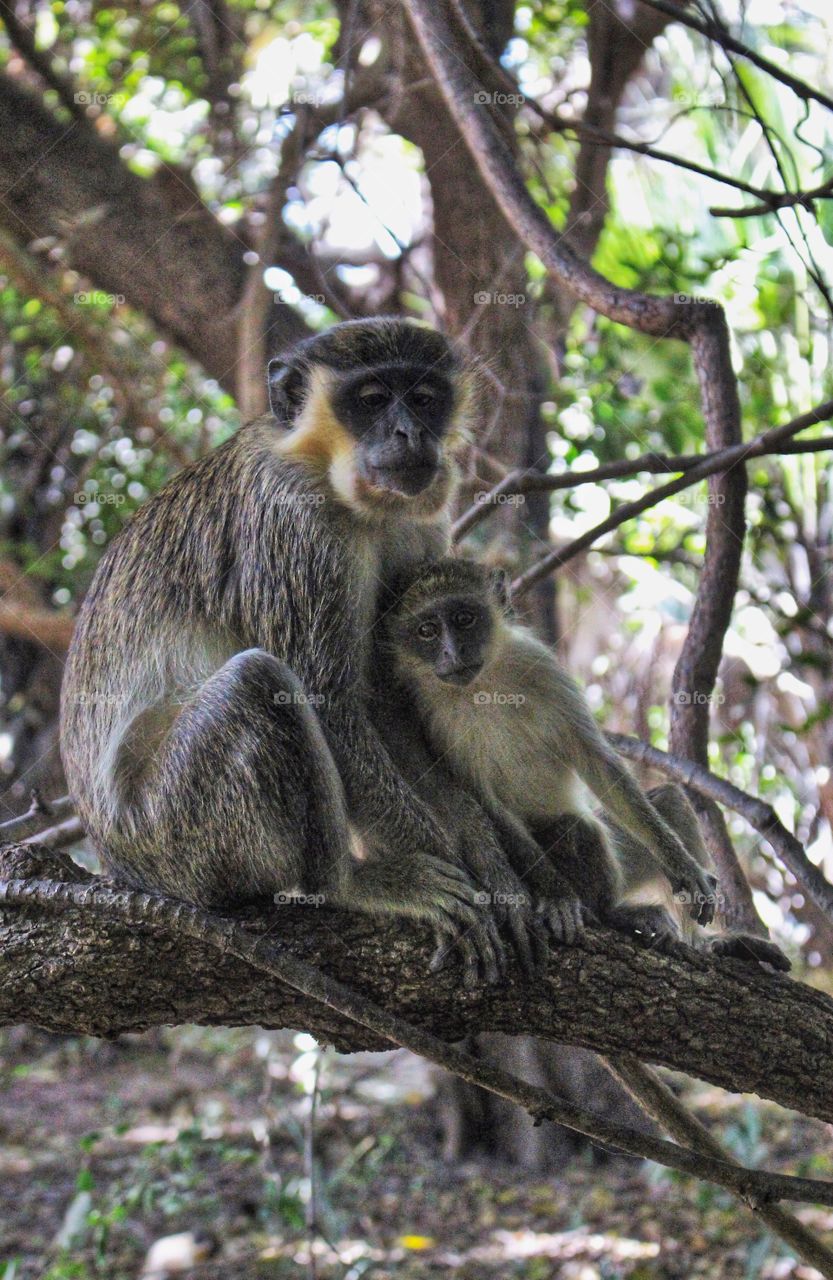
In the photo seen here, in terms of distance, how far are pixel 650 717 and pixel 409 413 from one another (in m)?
4.93

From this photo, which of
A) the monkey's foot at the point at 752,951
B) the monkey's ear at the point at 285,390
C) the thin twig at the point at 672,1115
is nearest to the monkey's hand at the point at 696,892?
the monkey's foot at the point at 752,951

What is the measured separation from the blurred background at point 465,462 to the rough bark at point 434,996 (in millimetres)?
2733

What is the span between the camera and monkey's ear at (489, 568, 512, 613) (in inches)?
191

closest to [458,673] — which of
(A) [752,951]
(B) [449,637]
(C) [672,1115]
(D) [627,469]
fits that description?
(B) [449,637]

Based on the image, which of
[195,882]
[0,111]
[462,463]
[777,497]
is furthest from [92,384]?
[195,882]

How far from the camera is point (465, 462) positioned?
20.5 feet

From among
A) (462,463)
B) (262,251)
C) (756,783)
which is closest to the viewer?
(462,463)

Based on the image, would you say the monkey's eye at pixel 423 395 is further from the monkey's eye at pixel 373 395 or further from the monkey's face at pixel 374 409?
the monkey's eye at pixel 373 395

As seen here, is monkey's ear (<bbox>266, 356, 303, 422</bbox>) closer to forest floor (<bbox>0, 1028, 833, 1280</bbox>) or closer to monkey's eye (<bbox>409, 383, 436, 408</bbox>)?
monkey's eye (<bbox>409, 383, 436, 408</bbox>)

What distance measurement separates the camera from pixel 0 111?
779cm

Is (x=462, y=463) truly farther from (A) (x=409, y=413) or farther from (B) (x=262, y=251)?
(B) (x=262, y=251)

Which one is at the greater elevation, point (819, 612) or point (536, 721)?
point (819, 612)

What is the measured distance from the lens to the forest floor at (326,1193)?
6980 millimetres

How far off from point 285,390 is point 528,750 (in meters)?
1.64
